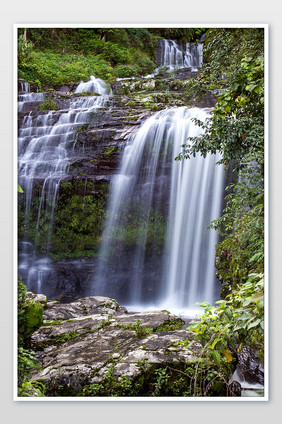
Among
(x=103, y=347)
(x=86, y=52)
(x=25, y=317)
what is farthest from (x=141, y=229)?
(x=86, y=52)

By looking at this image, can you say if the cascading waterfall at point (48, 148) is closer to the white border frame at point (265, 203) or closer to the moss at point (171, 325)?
the white border frame at point (265, 203)

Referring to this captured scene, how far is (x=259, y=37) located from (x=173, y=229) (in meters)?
2.16

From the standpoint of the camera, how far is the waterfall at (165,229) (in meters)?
3.56

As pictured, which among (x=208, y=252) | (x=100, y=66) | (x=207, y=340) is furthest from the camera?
(x=100, y=66)

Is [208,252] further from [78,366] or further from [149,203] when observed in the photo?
[78,366]

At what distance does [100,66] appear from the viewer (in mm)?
4867

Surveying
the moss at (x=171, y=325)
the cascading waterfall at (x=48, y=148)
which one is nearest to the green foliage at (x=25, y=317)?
the cascading waterfall at (x=48, y=148)

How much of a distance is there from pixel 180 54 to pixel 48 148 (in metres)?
2.20

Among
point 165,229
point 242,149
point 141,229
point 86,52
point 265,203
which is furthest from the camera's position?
point 86,52

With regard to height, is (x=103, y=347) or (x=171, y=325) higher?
(x=171, y=325)

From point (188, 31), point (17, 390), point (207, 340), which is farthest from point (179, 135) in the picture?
point (17, 390)

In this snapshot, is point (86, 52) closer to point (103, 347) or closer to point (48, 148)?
point (48, 148)

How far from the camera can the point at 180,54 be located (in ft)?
12.8

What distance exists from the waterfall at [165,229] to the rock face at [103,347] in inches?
21.7
